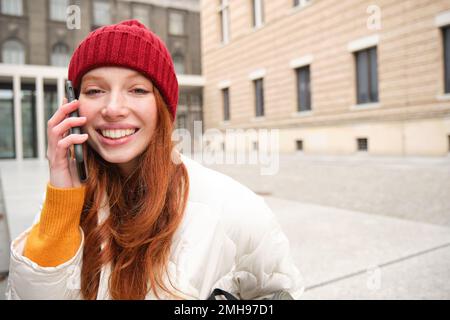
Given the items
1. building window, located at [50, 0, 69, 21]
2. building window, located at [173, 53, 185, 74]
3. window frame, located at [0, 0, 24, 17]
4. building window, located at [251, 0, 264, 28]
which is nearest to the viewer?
building window, located at [251, 0, 264, 28]

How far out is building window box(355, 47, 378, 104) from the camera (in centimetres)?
1260

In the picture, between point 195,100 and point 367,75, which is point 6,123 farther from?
point 367,75

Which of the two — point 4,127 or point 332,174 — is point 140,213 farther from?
point 4,127

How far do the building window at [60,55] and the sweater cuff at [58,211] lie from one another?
2540 cm

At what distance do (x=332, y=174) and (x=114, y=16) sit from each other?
21.6m

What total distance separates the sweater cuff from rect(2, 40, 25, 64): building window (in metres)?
25.9

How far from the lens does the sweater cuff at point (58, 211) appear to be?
3.29 ft

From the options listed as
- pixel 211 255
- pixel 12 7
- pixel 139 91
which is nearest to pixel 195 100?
pixel 12 7

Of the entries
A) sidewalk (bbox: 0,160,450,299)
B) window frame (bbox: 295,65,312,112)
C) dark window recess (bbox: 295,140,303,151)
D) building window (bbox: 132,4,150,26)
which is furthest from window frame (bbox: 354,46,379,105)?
building window (bbox: 132,4,150,26)

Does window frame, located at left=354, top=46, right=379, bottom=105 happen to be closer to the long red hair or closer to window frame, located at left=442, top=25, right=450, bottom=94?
window frame, located at left=442, top=25, right=450, bottom=94

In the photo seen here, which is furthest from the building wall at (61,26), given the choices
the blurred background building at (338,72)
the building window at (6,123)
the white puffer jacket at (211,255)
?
the white puffer jacket at (211,255)

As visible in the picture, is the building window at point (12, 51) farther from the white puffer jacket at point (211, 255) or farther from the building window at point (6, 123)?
the white puffer jacket at point (211, 255)
